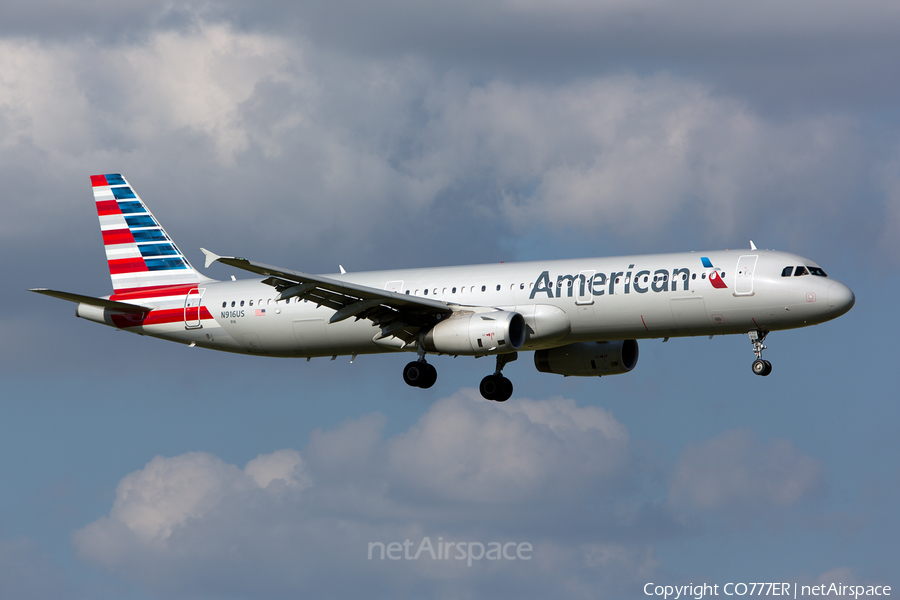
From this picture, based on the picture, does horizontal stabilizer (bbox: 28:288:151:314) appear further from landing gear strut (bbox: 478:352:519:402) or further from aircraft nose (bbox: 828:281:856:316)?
aircraft nose (bbox: 828:281:856:316)

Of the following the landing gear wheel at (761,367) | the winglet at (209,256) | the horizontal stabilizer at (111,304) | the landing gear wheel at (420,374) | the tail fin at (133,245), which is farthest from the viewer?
the tail fin at (133,245)

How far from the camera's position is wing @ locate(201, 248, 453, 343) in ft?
152

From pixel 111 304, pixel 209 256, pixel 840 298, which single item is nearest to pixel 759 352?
pixel 840 298

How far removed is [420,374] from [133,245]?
18.2 metres

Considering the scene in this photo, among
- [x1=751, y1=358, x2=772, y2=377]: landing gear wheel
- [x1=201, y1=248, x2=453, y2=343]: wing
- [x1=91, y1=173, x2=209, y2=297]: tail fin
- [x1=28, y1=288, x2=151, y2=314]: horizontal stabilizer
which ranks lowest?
[x1=751, y1=358, x2=772, y2=377]: landing gear wheel

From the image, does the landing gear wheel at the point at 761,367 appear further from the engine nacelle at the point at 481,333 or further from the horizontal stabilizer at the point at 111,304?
the horizontal stabilizer at the point at 111,304

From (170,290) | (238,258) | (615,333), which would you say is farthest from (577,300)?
(170,290)

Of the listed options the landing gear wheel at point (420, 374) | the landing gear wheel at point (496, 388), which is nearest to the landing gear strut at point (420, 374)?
the landing gear wheel at point (420, 374)

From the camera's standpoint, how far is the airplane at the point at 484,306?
1836 inches

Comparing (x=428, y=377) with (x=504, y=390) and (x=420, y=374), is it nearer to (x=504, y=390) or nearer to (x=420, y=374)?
(x=420, y=374)

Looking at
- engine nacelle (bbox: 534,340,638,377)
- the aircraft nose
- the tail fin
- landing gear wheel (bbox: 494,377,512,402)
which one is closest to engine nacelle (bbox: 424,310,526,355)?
landing gear wheel (bbox: 494,377,512,402)

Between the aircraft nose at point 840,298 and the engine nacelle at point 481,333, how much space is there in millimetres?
11911

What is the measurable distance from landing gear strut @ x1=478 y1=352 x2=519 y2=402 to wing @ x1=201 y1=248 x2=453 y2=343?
633cm

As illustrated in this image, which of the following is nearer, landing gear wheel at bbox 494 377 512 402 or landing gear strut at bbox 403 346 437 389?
landing gear strut at bbox 403 346 437 389
